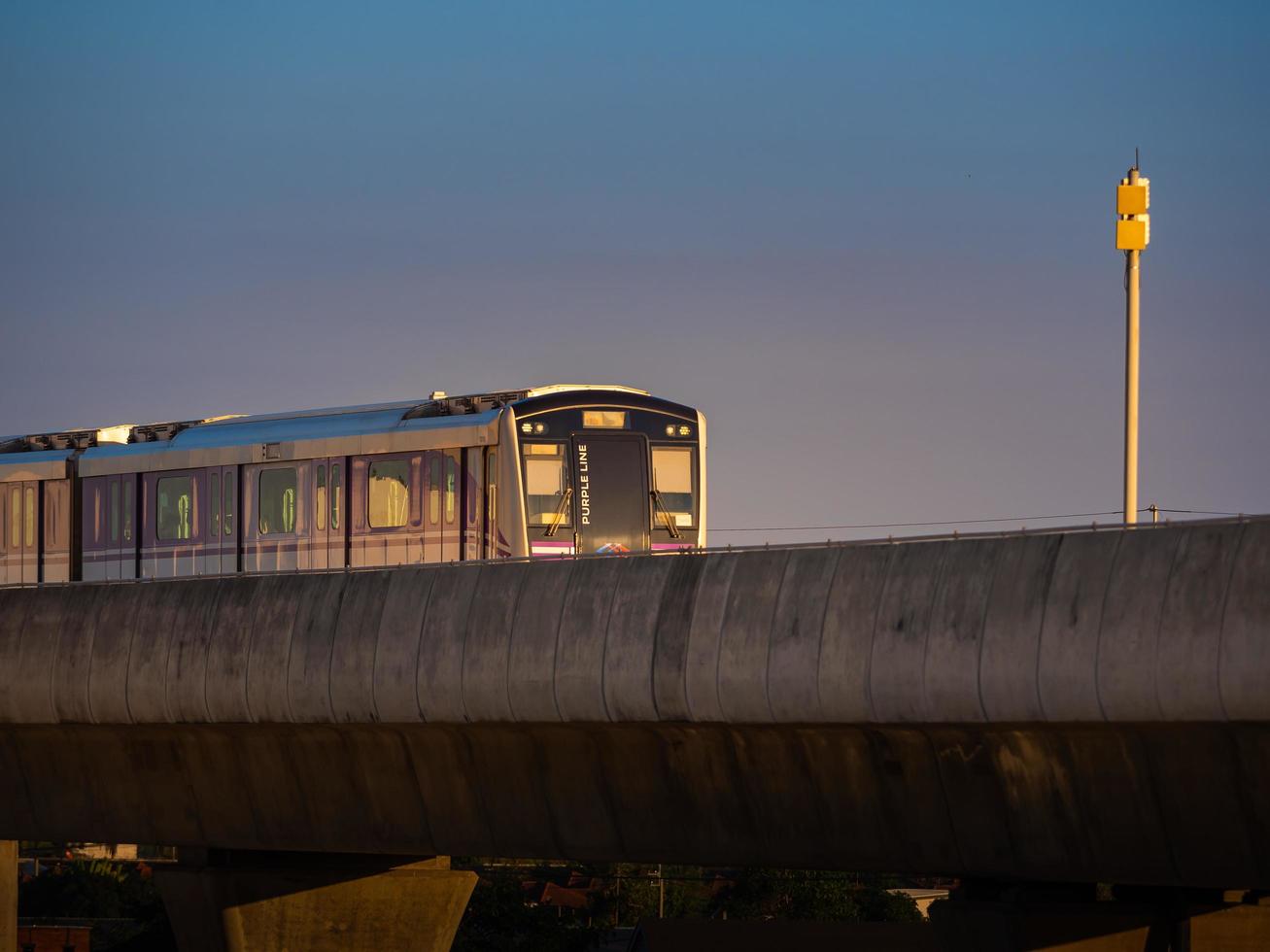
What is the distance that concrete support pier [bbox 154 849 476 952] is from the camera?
25266mm

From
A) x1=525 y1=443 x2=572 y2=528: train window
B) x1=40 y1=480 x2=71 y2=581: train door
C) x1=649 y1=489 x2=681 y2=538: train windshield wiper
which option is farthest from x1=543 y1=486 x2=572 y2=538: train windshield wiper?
x1=40 y1=480 x2=71 y2=581: train door

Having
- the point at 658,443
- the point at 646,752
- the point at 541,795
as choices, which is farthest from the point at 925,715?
the point at 658,443

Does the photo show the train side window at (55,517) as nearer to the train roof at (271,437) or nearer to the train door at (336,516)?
the train roof at (271,437)

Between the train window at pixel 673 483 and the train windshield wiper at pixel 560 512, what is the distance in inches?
56.9

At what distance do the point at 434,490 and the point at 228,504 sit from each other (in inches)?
195

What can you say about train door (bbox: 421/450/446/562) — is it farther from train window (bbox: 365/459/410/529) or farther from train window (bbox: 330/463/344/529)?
train window (bbox: 330/463/344/529)

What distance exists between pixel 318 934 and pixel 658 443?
8.26 m

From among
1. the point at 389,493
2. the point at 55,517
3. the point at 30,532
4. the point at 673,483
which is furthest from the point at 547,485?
the point at 30,532

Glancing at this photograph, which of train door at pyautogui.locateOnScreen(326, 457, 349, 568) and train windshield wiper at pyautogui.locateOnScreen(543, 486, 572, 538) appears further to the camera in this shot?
train door at pyautogui.locateOnScreen(326, 457, 349, 568)

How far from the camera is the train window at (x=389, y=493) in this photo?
27.6 metres

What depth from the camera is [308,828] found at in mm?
22781

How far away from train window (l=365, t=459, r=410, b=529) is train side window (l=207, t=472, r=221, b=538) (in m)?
3.63

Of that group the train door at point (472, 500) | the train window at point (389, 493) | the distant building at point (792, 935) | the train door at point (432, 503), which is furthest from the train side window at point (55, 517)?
the distant building at point (792, 935)

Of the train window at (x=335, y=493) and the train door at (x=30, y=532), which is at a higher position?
the train window at (x=335, y=493)
